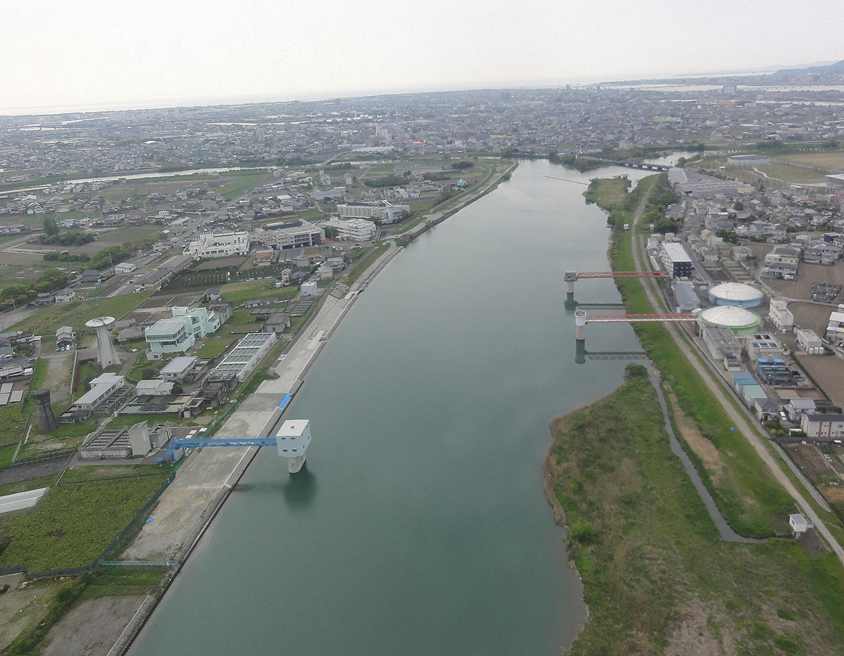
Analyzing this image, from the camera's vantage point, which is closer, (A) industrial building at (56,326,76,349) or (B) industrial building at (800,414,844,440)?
(B) industrial building at (800,414,844,440)

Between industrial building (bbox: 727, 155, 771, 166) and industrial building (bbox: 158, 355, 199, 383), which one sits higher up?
industrial building (bbox: 727, 155, 771, 166)

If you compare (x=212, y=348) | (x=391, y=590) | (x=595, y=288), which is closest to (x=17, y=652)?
(x=391, y=590)

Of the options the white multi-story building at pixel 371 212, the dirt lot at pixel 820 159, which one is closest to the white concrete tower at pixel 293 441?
the white multi-story building at pixel 371 212

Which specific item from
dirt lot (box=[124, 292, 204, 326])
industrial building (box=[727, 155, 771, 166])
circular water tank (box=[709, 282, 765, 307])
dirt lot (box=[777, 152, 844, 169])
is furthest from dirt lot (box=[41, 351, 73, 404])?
dirt lot (box=[777, 152, 844, 169])

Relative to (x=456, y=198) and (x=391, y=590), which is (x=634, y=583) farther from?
(x=456, y=198)

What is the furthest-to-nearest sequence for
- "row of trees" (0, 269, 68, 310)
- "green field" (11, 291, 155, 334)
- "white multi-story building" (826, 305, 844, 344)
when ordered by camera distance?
"row of trees" (0, 269, 68, 310) → "green field" (11, 291, 155, 334) → "white multi-story building" (826, 305, 844, 344)

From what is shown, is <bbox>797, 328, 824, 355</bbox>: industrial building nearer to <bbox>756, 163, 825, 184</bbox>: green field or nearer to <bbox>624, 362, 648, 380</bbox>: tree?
<bbox>624, 362, 648, 380</bbox>: tree
